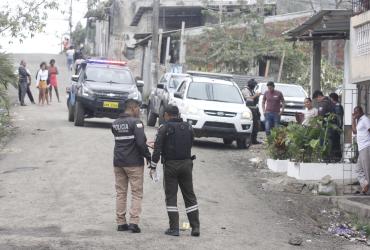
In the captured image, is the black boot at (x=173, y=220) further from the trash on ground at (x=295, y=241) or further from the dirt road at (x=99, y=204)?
the trash on ground at (x=295, y=241)

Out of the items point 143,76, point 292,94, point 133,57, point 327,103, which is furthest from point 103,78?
point 133,57

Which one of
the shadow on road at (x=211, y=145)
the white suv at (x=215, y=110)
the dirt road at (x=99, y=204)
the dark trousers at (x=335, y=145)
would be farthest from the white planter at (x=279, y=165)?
the shadow on road at (x=211, y=145)

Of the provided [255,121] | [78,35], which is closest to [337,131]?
[255,121]

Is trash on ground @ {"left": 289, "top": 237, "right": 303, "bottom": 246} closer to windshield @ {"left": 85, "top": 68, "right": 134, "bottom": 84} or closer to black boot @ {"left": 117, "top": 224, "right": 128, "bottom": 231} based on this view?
black boot @ {"left": 117, "top": 224, "right": 128, "bottom": 231}

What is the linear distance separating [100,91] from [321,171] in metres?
9.03

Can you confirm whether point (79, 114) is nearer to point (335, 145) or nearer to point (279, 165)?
point (279, 165)

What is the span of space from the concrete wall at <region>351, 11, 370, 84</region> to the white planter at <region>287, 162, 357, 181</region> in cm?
183

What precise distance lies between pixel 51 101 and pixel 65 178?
20334 millimetres

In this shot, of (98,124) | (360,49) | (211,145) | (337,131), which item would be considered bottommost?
(211,145)

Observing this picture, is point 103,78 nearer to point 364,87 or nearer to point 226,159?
point 226,159

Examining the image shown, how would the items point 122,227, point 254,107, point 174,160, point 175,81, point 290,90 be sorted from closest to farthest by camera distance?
point 174,160, point 122,227, point 254,107, point 175,81, point 290,90

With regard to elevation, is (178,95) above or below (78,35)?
below

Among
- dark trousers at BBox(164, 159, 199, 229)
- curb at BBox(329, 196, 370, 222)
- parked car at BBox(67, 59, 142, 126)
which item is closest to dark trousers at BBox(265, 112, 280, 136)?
parked car at BBox(67, 59, 142, 126)

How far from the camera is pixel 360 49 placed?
13.8 meters
